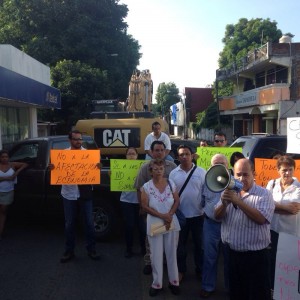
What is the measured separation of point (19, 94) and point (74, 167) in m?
6.19

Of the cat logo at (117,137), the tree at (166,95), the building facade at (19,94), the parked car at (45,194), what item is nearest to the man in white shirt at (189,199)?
the parked car at (45,194)

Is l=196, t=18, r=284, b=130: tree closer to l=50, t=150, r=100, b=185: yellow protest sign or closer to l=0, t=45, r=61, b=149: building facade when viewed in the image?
l=0, t=45, r=61, b=149: building facade

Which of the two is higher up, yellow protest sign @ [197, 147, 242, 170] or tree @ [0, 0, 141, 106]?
tree @ [0, 0, 141, 106]

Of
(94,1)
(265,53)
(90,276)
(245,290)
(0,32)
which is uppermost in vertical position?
(94,1)

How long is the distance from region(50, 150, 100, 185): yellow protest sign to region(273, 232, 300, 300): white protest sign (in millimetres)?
3008

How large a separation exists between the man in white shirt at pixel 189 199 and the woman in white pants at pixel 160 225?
0.85 feet

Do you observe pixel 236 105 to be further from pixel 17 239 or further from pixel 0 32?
pixel 17 239

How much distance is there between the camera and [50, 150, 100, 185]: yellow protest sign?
5.45m

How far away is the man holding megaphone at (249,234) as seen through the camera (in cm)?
321

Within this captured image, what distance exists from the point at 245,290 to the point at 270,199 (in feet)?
2.80

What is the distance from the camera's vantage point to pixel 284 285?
3.08m

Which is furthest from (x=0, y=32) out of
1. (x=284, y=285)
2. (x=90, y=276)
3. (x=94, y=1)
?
(x=284, y=285)

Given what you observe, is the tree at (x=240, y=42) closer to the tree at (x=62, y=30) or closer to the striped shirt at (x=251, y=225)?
the tree at (x=62, y=30)

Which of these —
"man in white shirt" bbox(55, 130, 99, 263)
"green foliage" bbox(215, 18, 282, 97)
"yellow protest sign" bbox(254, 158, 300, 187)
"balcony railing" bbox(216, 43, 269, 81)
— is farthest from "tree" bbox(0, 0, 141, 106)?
"yellow protest sign" bbox(254, 158, 300, 187)
